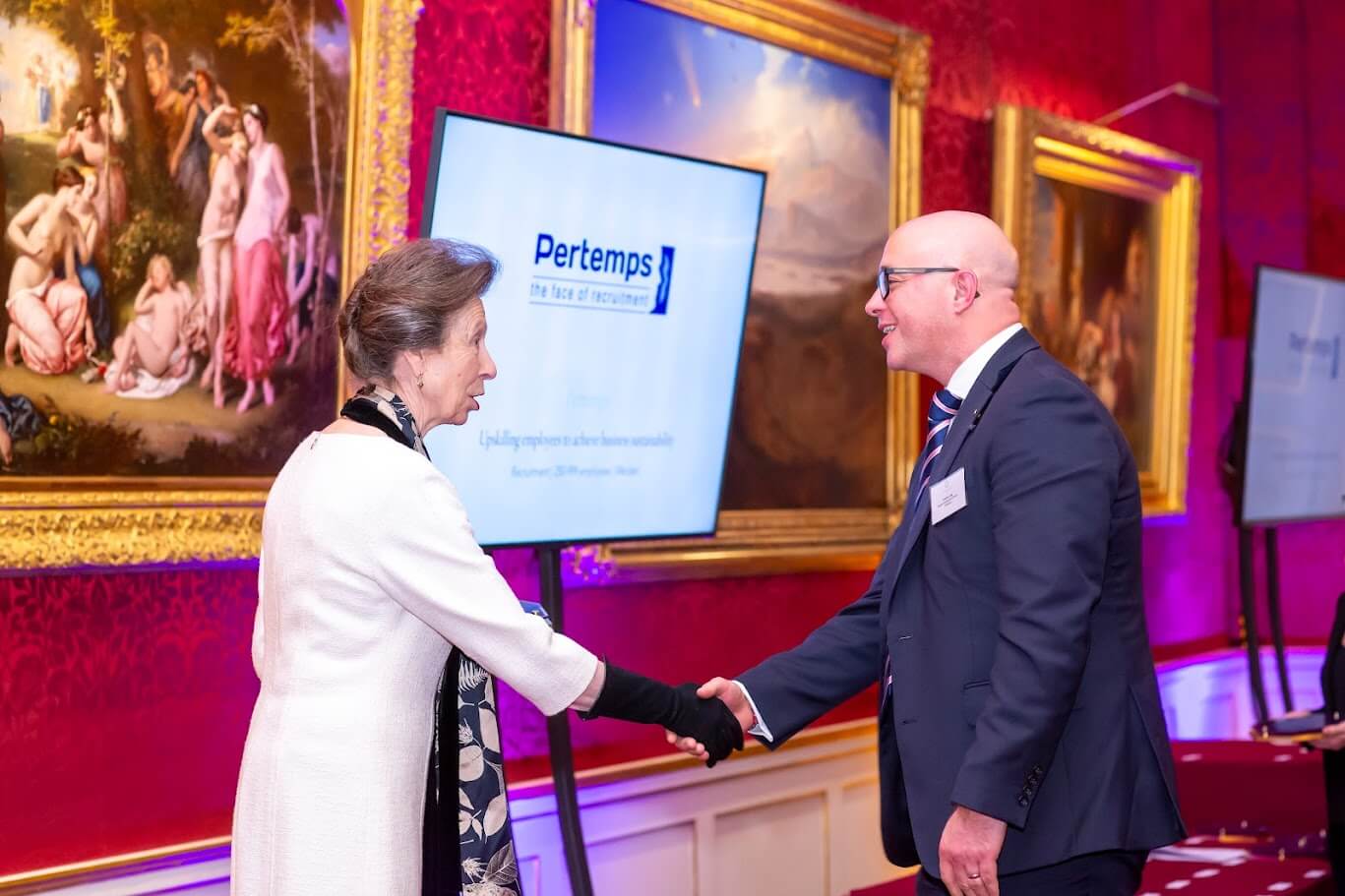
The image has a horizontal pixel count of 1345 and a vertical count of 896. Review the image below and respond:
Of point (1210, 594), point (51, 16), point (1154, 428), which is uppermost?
point (51, 16)

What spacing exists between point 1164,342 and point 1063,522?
4373mm

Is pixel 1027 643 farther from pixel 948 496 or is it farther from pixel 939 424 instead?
pixel 939 424

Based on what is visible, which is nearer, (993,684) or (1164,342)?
(993,684)

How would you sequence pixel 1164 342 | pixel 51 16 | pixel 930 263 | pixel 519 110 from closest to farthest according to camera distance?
1. pixel 930 263
2. pixel 51 16
3. pixel 519 110
4. pixel 1164 342

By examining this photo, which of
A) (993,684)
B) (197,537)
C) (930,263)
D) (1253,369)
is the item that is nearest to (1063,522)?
(993,684)

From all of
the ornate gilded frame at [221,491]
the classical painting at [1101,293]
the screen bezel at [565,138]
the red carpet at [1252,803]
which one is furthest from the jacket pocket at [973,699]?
the classical painting at [1101,293]

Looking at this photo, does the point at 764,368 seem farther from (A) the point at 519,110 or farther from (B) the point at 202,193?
(B) the point at 202,193

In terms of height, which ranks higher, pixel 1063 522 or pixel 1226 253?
pixel 1226 253

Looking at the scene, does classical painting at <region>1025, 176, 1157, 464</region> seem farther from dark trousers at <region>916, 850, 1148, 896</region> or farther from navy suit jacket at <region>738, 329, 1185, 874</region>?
dark trousers at <region>916, 850, 1148, 896</region>

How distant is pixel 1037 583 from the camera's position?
234cm

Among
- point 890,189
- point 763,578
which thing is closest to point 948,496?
point 763,578

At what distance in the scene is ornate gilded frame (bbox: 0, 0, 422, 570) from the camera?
9.53ft

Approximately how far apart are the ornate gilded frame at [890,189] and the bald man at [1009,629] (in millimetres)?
1492

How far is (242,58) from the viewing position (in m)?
3.21
